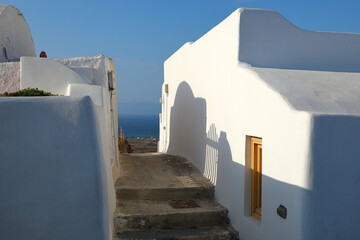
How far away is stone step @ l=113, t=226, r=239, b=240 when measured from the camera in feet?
17.8

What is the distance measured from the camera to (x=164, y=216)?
5.80 m

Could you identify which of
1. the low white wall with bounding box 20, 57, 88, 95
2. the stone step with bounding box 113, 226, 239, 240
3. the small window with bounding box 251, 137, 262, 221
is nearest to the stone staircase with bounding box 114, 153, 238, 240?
the stone step with bounding box 113, 226, 239, 240

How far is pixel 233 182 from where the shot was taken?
5910 mm

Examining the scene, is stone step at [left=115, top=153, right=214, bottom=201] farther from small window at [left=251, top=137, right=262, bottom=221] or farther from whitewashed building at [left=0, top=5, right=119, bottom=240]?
whitewashed building at [left=0, top=5, right=119, bottom=240]

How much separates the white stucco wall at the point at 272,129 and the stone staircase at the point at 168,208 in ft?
0.91

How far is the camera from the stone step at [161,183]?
6516 millimetres

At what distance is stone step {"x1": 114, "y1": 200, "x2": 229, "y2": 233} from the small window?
0.76 metres

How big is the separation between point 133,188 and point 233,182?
1.97 m

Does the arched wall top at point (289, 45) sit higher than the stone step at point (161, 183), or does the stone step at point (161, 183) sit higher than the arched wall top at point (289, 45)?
the arched wall top at point (289, 45)

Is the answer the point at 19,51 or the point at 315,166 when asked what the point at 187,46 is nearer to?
the point at 19,51

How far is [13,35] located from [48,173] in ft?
22.9

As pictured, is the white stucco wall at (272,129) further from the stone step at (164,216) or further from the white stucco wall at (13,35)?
the white stucco wall at (13,35)

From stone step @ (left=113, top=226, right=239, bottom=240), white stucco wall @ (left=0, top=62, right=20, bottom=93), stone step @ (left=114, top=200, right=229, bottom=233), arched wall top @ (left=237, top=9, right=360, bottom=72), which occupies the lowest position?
stone step @ (left=113, top=226, right=239, bottom=240)

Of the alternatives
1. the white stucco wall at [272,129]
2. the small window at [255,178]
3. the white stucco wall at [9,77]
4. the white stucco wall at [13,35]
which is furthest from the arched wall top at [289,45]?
the white stucco wall at [13,35]
